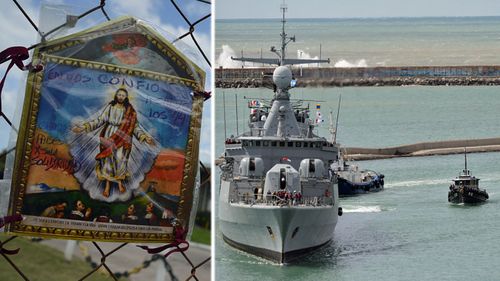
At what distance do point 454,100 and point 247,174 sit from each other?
11969 mm

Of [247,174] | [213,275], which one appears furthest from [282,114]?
[213,275]

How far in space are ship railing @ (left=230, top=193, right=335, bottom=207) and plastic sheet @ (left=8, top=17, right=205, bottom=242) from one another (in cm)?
493

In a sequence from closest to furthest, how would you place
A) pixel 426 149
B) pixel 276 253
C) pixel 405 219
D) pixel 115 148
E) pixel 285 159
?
1. pixel 115 148
2. pixel 276 253
3. pixel 285 159
4. pixel 405 219
5. pixel 426 149

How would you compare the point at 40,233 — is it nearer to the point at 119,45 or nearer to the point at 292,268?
the point at 119,45

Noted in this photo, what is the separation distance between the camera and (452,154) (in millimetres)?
13320

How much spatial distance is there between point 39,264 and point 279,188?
518 centimetres

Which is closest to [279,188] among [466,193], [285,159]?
[285,159]

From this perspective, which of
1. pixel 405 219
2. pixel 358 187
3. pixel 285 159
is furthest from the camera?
pixel 358 187

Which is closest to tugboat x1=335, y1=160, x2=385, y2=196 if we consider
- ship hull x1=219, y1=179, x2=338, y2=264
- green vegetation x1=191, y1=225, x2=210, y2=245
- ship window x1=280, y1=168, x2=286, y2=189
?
ship hull x1=219, y1=179, x2=338, y2=264

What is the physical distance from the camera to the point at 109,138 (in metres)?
1.37

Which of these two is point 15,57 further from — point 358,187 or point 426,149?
point 426,149

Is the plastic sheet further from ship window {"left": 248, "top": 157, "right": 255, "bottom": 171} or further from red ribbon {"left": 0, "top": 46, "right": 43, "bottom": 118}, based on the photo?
ship window {"left": 248, "top": 157, "right": 255, "bottom": 171}

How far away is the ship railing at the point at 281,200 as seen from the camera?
636 cm

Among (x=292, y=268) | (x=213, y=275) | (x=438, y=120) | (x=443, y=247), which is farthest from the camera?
(x=438, y=120)
